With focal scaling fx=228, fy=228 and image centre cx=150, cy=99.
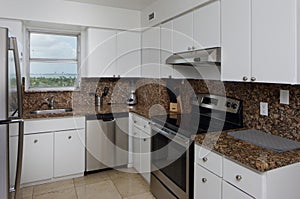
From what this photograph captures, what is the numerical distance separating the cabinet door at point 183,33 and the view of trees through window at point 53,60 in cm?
182

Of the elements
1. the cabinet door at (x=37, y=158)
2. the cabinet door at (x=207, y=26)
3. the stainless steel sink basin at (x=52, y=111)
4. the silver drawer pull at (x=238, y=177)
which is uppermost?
the cabinet door at (x=207, y=26)

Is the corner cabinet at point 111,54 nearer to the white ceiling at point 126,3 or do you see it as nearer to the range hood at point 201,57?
the white ceiling at point 126,3

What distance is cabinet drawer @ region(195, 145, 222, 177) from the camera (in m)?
1.61

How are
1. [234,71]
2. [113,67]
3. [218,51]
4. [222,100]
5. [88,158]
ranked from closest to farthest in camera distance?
[234,71]
[218,51]
[222,100]
[88,158]
[113,67]

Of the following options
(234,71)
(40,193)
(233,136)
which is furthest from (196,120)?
(40,193)

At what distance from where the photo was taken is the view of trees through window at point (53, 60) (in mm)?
3444

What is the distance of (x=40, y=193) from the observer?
2.66m

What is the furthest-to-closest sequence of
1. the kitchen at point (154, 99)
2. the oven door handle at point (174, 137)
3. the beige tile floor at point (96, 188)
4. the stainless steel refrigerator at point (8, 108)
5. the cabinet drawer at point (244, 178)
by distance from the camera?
the beige tile floor at point (96, 188) < the oven door handle at point (174, 137) < the stainless steel refrigerator at point (8, 108) < the kitchen at point (154, 99) < the cabinet drawer at point (244, 178)

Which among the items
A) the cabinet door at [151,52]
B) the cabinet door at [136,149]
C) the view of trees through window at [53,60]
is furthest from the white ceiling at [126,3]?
the cabinet door at [136,149]

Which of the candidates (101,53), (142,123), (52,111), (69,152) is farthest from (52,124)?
(101,53)

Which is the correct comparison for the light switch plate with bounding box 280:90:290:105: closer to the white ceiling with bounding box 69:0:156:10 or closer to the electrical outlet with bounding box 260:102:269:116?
the electrical outlet with bounding box 260:102:269:116

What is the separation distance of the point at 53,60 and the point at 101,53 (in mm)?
807

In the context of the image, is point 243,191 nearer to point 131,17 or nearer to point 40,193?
point 40,193

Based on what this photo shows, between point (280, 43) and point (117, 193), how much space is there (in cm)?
225
